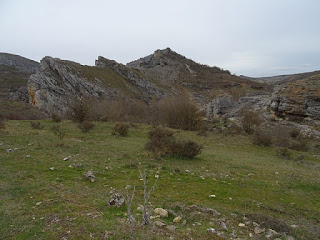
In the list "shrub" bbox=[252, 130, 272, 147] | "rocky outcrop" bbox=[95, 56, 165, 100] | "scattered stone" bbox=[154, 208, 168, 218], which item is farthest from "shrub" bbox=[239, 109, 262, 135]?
"rocky outcrop" bbox=[95, 56, 165, 100]

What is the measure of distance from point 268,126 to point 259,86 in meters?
50.9

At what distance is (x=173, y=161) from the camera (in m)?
9.81

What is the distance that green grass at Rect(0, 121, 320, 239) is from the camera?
4.05m

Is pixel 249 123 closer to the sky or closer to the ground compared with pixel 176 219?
closer to the ground

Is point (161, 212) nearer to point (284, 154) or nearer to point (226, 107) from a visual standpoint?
point (284, 154)

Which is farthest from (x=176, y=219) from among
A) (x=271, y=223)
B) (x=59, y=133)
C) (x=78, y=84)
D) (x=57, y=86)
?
(x=78, y=84)

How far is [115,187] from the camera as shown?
20.6 feet

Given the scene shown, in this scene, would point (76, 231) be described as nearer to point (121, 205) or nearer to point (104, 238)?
point (104, 238)

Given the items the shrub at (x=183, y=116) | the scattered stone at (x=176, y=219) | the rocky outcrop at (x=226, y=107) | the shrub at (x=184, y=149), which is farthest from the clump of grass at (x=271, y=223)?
the rocky outcrop at (x=226, y=107)

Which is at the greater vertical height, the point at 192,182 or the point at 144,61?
the point at 144,61

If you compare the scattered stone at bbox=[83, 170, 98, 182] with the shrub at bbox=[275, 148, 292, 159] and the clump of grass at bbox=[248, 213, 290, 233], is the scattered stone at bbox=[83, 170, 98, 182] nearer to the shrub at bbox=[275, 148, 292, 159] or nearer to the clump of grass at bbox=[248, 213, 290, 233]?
the clump of grass at bbox=[248, 213, 290, 233]

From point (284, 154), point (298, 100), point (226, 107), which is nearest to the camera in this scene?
point (284, 154)

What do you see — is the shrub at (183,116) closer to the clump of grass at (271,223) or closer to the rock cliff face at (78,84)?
the rock cliff face at (78,84)

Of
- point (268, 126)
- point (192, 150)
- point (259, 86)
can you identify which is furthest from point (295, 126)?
point (259, 86)
